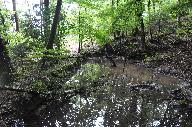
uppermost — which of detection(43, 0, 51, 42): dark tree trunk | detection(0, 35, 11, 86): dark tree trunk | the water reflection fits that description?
detection(43, 0, 51, 42): dark tree trunk

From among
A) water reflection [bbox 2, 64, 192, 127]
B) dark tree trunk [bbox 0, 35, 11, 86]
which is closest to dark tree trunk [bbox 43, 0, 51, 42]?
water reflection [bbox 2, 64, 192, 127]

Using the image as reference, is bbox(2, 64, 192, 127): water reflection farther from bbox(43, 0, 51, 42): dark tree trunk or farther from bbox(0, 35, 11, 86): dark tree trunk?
bbox(43, 0, 51, 42): dark tree trunk

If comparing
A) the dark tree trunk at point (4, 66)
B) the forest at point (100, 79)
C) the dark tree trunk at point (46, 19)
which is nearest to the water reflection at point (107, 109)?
the forest at point (100, 79)

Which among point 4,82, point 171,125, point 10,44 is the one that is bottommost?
point 171,125

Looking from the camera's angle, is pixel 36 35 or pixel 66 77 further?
pixel 36 35

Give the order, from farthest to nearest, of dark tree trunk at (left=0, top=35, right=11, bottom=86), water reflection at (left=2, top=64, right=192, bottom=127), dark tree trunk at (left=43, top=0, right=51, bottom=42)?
dark tree trunk at (left=43, top=0, right=51, bottom=42), dark tree trunk at (left=0, top=35, right=11, bottom=86), water reflection at (left=2, top=64, right=192, bottom=127)

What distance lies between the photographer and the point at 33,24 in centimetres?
2992

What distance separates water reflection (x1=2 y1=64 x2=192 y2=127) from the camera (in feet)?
38.1

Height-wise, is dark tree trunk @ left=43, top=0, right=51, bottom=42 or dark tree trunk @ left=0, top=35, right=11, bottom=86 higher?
dark tree trunk @ left=43, top=0, right=51, bottom=42

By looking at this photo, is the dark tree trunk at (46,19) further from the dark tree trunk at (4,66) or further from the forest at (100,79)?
the dark tree trunk at (4,66)

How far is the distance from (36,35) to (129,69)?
10592 mm

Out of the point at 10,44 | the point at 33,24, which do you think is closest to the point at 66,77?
the point at 10,44

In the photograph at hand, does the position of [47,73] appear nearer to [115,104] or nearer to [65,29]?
[115,104]

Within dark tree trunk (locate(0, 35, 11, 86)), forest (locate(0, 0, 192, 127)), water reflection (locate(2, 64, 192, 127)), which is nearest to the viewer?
water reflection (locate(2, 64, 192, 127))
